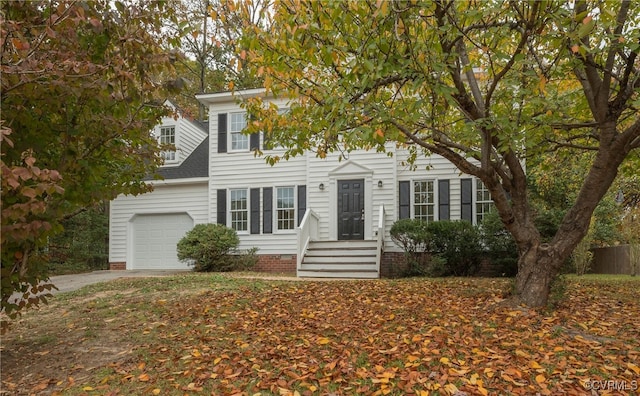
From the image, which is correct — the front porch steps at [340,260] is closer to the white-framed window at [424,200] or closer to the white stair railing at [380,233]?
the white stair railing at [380,233]

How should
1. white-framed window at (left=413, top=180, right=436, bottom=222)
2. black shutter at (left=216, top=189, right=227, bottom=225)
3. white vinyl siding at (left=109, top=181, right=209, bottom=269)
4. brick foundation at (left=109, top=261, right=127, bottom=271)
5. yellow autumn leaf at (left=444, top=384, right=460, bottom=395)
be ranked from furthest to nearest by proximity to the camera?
brick foundation at (left=109, top=261, right=127, bottom=271) < white vinyl siding at (left=109, top=181, right=209, bottom=269) < black shutter at (left=216, top=189, right=227, bottom=225) < white-framed window at (left=413, top=180, right=436, bottom=222) < yellow autumn leaf at (left=444, top=384, right=460, bottom=395)

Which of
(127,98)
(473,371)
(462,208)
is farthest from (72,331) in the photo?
(462,208)

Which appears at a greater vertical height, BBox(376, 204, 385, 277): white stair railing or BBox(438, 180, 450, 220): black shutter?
BBox(438, 180, 450, 220): black shutter

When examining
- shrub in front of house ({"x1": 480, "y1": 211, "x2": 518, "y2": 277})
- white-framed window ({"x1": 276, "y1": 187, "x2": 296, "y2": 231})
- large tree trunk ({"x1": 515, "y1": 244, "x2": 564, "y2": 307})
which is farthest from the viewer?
white-framed window ({"x1": 276, "y1": 187, "x2": 296, "y2": 231})

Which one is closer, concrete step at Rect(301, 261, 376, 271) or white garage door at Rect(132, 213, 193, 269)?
concrete step at Rect(301, 261, 376, 271)

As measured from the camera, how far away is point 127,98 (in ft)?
15.6

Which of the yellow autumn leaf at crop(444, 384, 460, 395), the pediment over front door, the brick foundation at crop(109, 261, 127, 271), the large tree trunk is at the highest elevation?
the pediment over front door

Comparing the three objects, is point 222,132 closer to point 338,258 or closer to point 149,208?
point 149,208

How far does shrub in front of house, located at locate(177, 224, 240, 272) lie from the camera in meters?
13.5

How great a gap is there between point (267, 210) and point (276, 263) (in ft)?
5.57

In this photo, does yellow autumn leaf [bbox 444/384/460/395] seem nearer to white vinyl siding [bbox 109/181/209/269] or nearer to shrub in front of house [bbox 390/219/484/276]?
shrub in front of house [bbox 390/219/484/276]

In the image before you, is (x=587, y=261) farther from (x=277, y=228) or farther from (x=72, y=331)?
(x=72, y=331)

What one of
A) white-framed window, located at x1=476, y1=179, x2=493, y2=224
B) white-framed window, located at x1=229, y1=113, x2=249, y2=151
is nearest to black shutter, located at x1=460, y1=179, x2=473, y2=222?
white-framed window, located at x1=476, y1=179, x2=493, y2=224

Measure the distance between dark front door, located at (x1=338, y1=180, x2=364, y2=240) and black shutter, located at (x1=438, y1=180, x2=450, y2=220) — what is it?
2231 millimetres
